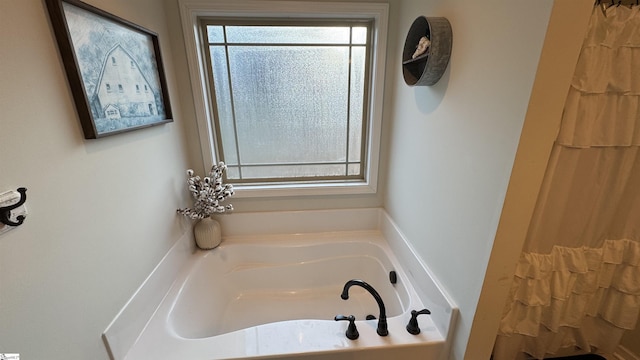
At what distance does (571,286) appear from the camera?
101 centimetres

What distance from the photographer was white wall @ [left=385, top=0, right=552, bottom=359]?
28.9 inches

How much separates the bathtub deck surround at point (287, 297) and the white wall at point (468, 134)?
19cm

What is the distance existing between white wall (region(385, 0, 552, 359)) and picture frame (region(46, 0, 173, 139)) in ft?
4.31

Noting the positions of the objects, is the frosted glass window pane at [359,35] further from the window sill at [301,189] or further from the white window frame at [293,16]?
the window sill at [301,189]

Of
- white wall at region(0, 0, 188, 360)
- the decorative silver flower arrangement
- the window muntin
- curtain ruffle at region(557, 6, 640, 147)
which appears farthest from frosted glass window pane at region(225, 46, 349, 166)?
curtain ruffle at region(557, 6, 640, 147)

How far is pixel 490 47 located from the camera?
82cm

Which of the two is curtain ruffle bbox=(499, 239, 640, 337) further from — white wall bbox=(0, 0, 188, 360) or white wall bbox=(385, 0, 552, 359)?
white wall bbox=(0, 0, 188, 360)

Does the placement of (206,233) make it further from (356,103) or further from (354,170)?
(356,103)

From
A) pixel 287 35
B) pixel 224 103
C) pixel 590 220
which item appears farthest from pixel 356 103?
pixel 590 220

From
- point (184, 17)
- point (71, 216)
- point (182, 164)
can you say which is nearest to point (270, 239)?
point (182, 164)

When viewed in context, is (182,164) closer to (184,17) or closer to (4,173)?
(184,17)

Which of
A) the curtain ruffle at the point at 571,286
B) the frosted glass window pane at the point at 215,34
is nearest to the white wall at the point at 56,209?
the frosted glass window pane at the point at 215,34

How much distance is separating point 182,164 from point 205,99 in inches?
17.6

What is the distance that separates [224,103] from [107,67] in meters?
0.84
